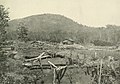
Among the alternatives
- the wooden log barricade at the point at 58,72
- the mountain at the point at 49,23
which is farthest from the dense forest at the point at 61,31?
the wooden log barricade at the point at 58,72

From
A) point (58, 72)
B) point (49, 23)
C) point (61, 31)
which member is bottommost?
point (58, 72)

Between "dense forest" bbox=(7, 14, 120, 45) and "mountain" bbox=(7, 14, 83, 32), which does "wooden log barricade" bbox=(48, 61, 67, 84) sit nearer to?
"dense forest" bbox=(7, 14, 120, 45)

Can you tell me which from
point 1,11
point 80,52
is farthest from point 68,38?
point 1,11

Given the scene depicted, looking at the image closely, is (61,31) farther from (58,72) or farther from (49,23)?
(58,72)

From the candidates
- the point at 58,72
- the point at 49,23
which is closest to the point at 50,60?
the point at 58,72

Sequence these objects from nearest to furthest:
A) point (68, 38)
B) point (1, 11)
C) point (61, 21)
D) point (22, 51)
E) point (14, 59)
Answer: point (1, 11), point (14, 59), point (22, 51), point (68, 38), point (61, 21)

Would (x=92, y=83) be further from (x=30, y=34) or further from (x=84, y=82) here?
(x=30, y=34)

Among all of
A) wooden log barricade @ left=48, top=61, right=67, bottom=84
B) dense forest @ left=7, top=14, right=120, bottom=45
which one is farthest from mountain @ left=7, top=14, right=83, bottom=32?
wooden log barricade @ left=48, top=61, right=67, bottom=84

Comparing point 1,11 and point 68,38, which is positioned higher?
point 1,11
